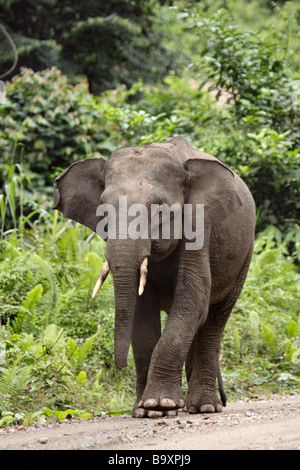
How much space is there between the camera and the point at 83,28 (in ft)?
65.5

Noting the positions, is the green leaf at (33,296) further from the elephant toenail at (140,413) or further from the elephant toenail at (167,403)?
the elephant toenail at (167,403)

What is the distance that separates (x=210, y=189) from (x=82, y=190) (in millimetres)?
1131

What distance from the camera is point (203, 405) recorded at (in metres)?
6.90

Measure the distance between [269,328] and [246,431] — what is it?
4643 millimetres

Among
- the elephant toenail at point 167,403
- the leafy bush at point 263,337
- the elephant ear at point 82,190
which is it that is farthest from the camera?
the leafy bush at point 263,337

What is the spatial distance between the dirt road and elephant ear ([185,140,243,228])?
1.67 metres

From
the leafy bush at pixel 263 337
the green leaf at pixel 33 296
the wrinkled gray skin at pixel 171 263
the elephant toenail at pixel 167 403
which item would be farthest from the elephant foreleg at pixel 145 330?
the leafy bush at pixel 263 337

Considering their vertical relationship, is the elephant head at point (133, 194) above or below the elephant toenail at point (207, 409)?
above

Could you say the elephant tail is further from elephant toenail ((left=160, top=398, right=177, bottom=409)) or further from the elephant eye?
the elephant eye

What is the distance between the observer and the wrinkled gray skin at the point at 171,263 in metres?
5.91

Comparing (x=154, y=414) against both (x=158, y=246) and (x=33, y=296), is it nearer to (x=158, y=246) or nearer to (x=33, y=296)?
(x=158, y=246)

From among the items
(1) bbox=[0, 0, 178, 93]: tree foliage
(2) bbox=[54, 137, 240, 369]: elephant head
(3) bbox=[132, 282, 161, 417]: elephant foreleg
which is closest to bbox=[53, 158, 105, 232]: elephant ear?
(2) bbox=[54, 137, 240, 369]: elephant head

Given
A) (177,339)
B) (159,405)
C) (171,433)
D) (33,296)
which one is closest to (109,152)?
(33,296)

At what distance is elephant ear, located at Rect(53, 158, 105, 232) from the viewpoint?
6738 millimetres
